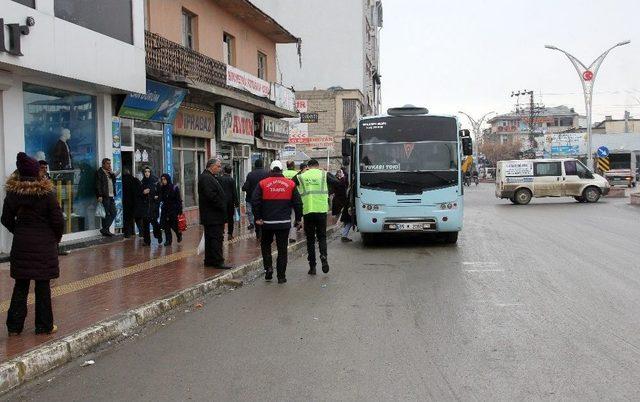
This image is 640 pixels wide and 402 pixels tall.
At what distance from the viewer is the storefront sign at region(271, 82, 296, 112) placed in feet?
82.2

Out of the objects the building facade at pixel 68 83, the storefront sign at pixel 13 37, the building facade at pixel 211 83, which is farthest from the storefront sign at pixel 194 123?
the storefront sign at pixel 13 37

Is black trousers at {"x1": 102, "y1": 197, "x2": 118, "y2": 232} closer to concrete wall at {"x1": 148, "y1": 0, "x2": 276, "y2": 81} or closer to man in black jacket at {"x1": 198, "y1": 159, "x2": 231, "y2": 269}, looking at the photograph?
man in black jacket at {"x1": 198, "y1": 159, "x2": 231, "y2": 269}

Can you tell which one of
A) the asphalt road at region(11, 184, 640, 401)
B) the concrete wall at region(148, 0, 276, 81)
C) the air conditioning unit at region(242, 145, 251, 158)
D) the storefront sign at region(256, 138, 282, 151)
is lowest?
the asphalt road at region(11, 184, 640, 401)

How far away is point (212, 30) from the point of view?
20.2m

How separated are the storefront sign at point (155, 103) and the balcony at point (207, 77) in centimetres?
38

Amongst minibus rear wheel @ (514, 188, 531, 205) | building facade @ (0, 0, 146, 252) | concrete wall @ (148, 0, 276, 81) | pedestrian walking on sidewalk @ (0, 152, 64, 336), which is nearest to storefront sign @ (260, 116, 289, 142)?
concrete wall @ (148, 0, 276, 81)

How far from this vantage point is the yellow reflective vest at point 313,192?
10820 millimetres

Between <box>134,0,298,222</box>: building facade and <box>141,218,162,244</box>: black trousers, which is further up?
<box>134,0,298,222</box>: building facade

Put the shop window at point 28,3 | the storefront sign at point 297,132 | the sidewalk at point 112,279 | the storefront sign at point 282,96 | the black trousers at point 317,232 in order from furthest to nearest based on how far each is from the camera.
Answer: the storefront sign at point 297,132
the storefront sign at point 282,96
the black trousers at point 317,232
the shop window at point 28,3
the sidewalk at point 112,279

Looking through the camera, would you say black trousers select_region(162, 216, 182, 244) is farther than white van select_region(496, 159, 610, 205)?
No

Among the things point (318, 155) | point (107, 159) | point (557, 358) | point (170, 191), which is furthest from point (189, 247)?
point (318, 155)

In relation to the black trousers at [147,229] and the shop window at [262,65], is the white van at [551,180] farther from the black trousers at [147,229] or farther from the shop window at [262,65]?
the black trousers at [147,229]

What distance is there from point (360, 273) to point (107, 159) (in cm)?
645

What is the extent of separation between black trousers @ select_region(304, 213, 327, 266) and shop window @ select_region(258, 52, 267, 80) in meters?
16.2
